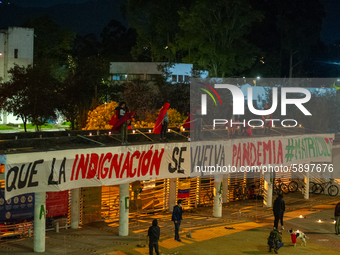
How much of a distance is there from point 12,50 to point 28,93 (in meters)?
14.4

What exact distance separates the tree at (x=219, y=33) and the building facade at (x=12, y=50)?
1949 cm

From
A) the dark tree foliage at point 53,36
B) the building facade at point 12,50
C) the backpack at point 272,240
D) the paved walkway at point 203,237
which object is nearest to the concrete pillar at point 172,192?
the paved walkway at point 203,237

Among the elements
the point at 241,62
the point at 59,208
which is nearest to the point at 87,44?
the point at 241,62

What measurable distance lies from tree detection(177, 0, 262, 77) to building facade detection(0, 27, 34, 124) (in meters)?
19.5

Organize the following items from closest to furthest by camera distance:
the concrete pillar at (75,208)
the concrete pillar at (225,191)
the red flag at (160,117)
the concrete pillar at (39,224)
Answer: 1. the concrete pillar at (39,224)
2. the red flag at (160,117)
3. the concrete pillar at (75,208)
4. the concrete pillar at (225,191)

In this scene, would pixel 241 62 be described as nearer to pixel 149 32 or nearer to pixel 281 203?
pixel 149 32

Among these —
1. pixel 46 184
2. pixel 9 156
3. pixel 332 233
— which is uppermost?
pixel 9 156

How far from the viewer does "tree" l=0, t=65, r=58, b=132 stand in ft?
127

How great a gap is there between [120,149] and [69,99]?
31.9 m

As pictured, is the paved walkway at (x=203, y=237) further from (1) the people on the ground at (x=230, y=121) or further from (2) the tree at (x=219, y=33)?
(2) the tree at (x=219, y=33)

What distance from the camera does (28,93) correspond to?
3903 cm

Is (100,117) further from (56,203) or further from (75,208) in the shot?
(56,203)

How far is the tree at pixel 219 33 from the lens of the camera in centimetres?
5234

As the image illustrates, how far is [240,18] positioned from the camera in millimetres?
52500
